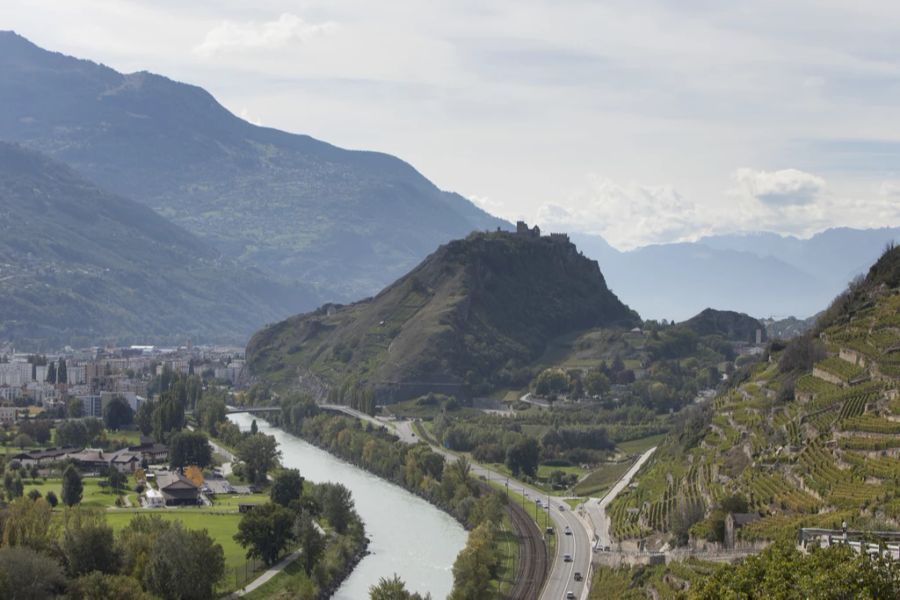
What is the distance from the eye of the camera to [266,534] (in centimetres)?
7788

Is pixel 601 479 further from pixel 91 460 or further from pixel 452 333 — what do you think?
pixel 452 333

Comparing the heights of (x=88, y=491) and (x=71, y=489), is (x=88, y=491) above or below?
below

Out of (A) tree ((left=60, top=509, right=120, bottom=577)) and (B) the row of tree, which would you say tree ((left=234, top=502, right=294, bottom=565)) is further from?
(A) tree ((left=60, top=509, right=120, bottom=577))

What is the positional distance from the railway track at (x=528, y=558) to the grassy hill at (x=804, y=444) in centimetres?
477

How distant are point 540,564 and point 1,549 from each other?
2967cm

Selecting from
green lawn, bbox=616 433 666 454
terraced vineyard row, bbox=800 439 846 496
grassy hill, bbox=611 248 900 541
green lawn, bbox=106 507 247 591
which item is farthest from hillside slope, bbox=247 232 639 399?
terraced vineyard row, bbox=800 439 846 496

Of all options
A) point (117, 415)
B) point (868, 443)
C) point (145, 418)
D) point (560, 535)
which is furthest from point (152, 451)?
point (868, 443)

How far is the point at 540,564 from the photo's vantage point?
7769 cm

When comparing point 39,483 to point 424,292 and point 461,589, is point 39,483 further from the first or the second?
point 424,292

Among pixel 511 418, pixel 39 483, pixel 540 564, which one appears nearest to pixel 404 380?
pixel 511 418

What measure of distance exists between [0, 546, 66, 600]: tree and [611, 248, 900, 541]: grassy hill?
27.2 meters

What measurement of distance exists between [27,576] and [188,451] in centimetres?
5309

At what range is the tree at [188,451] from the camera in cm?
11119

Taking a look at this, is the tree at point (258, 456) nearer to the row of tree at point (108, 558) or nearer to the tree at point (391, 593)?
the row of tree at point (108, 558)
